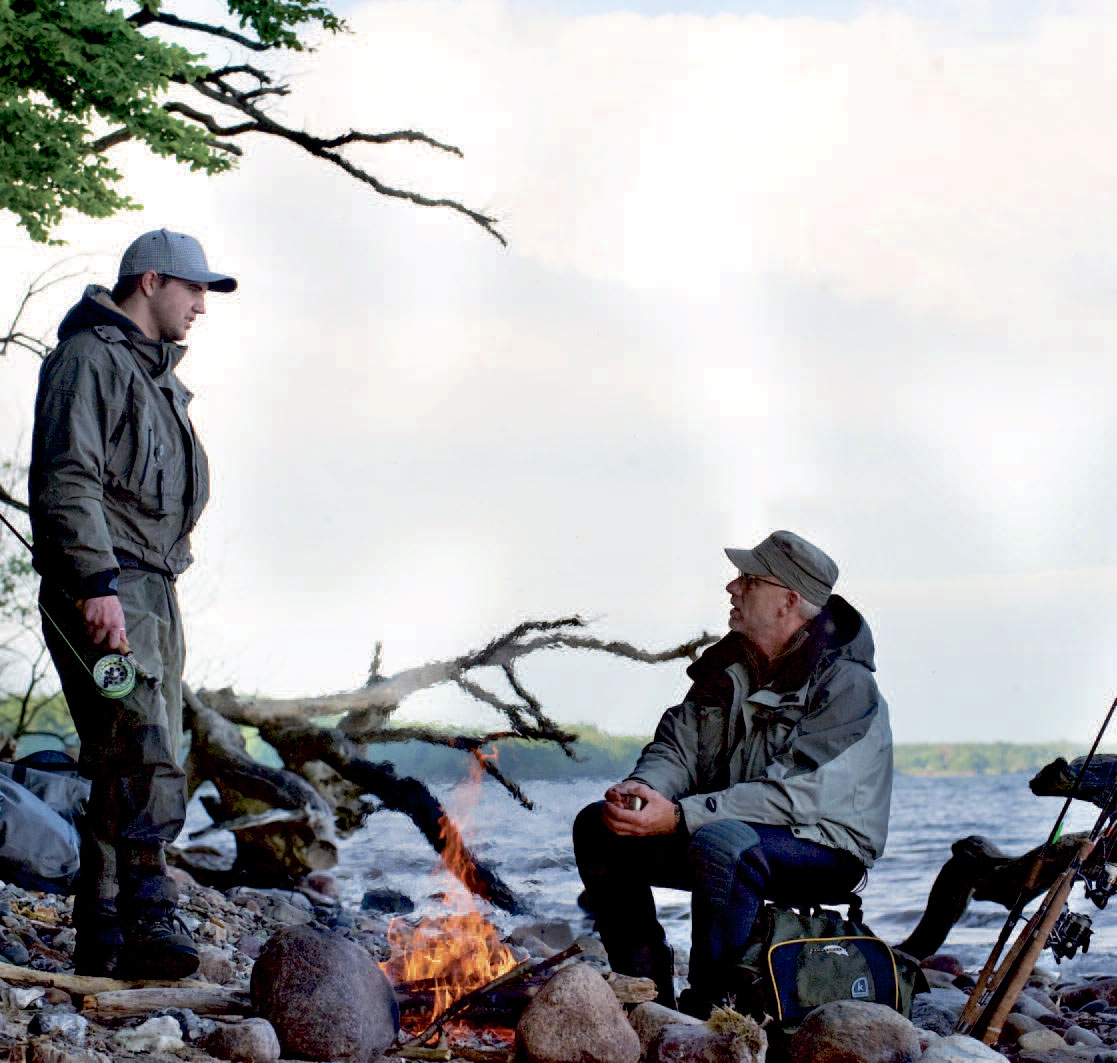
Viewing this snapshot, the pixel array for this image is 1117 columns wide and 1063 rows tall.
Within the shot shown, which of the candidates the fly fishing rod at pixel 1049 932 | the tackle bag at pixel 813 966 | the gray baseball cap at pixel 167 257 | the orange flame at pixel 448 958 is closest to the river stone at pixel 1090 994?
the fly fishing rod at pixel 1049 932

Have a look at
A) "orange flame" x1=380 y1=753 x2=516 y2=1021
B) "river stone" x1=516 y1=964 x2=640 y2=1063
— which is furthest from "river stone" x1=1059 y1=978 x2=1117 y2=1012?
"river stone" x1=516 y1=964 x2=640 y2=1063

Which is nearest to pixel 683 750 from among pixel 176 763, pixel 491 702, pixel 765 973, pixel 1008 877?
pixel 765 973

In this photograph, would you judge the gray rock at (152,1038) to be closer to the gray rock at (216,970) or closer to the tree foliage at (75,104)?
the gray rock at (216,970)

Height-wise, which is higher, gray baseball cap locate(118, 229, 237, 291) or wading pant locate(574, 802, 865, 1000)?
gray baseball cap locate(118, 229, 237, 291)

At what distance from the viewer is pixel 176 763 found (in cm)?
446

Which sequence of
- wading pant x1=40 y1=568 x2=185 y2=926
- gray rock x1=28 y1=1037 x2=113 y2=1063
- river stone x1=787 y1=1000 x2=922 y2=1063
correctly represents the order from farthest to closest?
wading pant x1=40 y1=568 x2=185 y2=926
river stone x1=787 y1=1000 x2=922 y2=1063
gray rock x1=28 y1=1037 x2=113 y2=1063

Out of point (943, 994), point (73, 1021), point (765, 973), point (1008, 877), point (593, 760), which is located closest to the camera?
point (73, 1021)

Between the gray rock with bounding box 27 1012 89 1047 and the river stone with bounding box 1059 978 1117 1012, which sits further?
the river stone with bounding box 1059 978 1117 1012

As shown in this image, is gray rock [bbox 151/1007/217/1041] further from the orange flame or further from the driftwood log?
the driftwood log

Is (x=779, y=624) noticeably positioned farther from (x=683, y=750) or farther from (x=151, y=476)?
(x=151, y=476)

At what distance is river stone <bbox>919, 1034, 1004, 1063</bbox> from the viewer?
3.51 m

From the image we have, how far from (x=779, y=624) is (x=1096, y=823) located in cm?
115

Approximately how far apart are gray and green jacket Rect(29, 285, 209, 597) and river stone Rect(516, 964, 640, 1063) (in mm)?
1804

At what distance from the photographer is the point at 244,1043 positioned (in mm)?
3734
